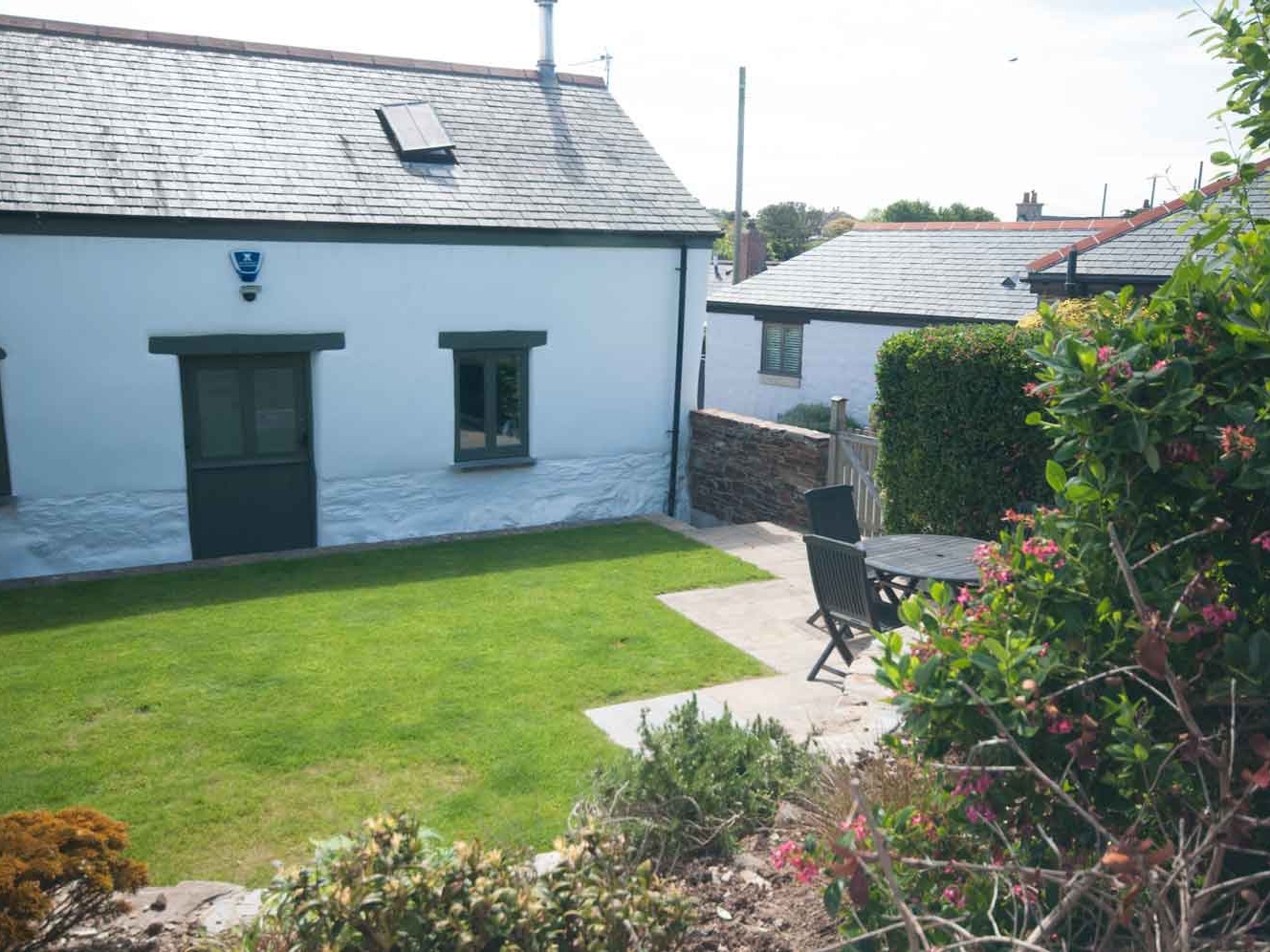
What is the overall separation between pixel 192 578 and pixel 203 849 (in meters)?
5.92

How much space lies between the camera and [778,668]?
27.8 feet

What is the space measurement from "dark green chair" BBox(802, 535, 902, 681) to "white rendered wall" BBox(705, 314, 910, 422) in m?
13.2

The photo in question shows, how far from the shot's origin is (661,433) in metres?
15.2

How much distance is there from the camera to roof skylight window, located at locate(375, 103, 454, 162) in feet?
45.2

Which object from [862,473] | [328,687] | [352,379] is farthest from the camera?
[352,379]

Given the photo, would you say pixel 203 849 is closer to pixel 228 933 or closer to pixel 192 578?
pixel 228 933

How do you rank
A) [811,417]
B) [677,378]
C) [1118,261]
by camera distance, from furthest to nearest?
[811,417], [1118,261], [677,378]

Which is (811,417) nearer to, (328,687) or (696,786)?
(328,687)

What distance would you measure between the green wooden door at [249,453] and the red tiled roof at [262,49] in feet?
15.4

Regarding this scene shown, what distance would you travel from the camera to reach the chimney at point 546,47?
1645 centimetres

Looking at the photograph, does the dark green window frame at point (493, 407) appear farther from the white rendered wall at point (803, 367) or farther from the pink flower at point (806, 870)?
the pink flower at point (806, 870)

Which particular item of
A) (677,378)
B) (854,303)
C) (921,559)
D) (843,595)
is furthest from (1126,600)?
(854,303)

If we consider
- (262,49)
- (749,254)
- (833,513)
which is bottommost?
(833,513)

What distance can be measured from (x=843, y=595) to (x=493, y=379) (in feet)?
23.9
